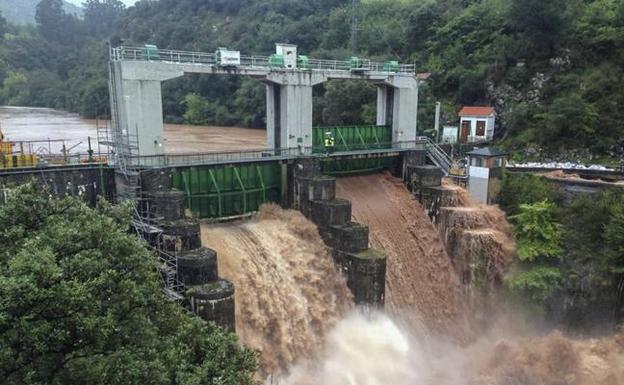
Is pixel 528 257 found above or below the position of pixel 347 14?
below

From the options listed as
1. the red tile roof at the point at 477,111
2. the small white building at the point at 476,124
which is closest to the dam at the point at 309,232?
the small white building at the point at 476,124

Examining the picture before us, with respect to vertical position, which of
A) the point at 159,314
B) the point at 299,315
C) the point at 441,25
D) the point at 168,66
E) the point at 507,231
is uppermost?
the point at 441,25

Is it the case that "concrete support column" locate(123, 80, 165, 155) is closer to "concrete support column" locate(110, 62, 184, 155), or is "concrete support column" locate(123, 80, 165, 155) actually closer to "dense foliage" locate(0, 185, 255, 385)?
"concrete support column" locate(110, 62, 184, 155)

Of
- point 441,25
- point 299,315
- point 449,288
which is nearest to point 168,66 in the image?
point 299,315

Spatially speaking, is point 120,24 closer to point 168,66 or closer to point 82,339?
point 168,66

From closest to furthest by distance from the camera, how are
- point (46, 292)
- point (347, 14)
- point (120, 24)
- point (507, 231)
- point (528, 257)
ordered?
point (46, 292) < point (528, 257) < point (507, 231) < point (347, 14) < point (120, 24)

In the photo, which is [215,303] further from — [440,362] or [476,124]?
[476,124]

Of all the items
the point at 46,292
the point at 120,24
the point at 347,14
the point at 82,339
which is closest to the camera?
the point at 46,292
